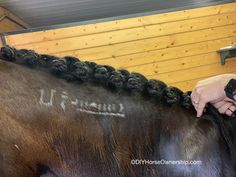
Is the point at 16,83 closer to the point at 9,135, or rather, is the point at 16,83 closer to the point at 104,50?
the point at 9,135

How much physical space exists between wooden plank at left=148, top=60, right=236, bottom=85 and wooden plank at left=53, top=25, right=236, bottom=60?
0.30 metres

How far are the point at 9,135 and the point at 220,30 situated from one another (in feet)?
11.2

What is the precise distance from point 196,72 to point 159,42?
0.52m

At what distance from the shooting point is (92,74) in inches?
26.2

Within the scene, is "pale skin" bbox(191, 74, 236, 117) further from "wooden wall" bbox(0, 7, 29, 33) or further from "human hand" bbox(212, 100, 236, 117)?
"wooden wall" bbox(0, 7, 29, 33)

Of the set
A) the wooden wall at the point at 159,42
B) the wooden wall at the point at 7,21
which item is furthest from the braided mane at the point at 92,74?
the wooden wall at the point at 7,21

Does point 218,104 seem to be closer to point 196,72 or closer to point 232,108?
point 232,108

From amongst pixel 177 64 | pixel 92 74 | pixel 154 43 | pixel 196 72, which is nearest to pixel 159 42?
pixel 154 43

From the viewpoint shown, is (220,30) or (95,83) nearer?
(95,83)

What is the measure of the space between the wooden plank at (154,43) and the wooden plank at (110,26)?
17 centimetres

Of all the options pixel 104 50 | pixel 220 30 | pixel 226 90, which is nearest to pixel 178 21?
pixel 220 30

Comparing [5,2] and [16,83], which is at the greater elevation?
[5,2]

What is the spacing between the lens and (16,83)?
0.56 metres

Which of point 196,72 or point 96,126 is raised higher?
point 96,126
